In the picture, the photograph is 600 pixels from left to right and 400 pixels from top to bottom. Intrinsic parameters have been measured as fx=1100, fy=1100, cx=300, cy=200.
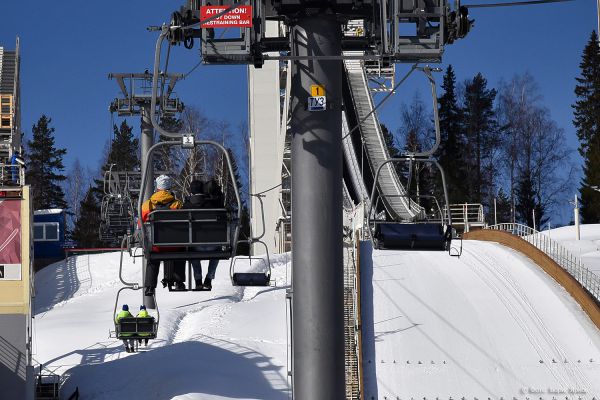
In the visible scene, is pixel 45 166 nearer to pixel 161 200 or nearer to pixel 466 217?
pixel 466 217

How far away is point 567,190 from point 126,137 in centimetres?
2995

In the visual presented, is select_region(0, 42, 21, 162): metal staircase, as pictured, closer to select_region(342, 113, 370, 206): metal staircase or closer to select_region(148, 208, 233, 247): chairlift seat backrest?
select_region(342, 113, 370, 206): metal staircase

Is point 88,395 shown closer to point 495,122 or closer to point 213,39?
point 213,39

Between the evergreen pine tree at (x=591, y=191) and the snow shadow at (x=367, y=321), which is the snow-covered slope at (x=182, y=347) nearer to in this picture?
the snow shadow at (x=367, y=321)

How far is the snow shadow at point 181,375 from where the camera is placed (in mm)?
21672

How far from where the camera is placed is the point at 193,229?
954 cm

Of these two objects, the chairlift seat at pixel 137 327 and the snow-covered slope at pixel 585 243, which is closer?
the chairlift seat at pixel 137 327

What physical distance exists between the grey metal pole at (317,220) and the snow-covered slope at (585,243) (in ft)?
74.6

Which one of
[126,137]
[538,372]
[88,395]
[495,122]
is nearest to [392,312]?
[538,372]

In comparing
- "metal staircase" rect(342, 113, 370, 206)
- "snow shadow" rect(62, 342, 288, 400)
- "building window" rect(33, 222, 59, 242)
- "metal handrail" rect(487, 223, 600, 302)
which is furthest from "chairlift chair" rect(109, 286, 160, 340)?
"building window" rect(33, 222, 59, 242)

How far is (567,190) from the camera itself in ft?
204

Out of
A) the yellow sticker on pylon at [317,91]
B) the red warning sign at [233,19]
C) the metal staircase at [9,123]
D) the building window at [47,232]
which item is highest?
the metal staircase at [9,123]

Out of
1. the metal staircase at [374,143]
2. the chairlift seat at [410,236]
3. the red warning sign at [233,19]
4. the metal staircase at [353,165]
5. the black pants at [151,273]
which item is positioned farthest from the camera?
the metal staircase at [353,165]

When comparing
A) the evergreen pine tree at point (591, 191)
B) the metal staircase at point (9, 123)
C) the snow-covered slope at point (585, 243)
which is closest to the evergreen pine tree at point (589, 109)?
the evergreen pine tree at point (591, 191)
